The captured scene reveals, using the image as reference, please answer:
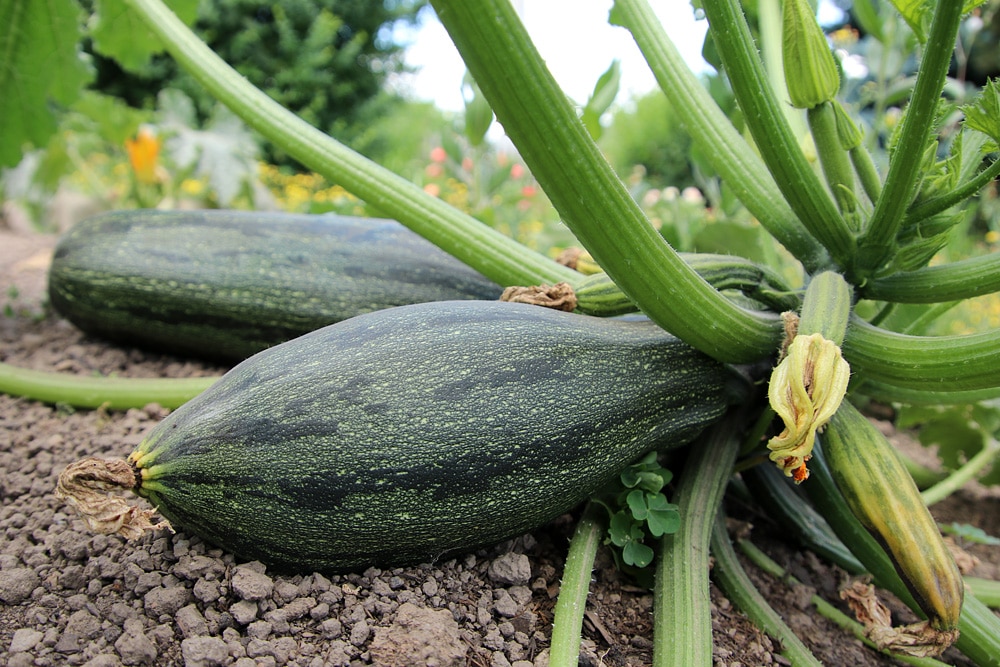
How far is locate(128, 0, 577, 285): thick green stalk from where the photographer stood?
70.9 inches

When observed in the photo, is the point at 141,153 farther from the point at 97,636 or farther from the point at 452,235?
the point at 97,636

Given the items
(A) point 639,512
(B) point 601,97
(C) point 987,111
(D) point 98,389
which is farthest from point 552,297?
(B) point 601,97

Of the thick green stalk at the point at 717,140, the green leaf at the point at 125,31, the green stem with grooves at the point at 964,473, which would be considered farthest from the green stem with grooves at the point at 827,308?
the green leaf at the point at 125,31

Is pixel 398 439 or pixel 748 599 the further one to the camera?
pixel 748 599

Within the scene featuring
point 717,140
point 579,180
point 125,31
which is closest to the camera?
point 579,180

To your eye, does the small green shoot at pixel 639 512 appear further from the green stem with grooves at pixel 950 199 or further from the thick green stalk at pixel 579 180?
the green stem with grooves at pixel 950 199

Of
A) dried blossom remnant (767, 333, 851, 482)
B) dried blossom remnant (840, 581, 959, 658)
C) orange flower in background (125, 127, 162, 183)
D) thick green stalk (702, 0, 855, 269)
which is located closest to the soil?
dried blossom remnant (840, 581, 959, 658)

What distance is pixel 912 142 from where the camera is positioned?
1.30 meters

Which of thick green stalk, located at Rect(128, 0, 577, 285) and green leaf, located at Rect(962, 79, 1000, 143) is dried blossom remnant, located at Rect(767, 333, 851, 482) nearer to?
green leaf, located at Rect(962, 79, 1000, 143)

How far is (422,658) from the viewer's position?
3.92 feet

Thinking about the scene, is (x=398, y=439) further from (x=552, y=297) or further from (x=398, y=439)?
(x=552, y=297)

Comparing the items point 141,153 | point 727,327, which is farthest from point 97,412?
point 141,153

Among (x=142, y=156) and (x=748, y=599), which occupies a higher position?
(x=748, y=599)

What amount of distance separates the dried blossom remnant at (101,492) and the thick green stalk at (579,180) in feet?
2.66
